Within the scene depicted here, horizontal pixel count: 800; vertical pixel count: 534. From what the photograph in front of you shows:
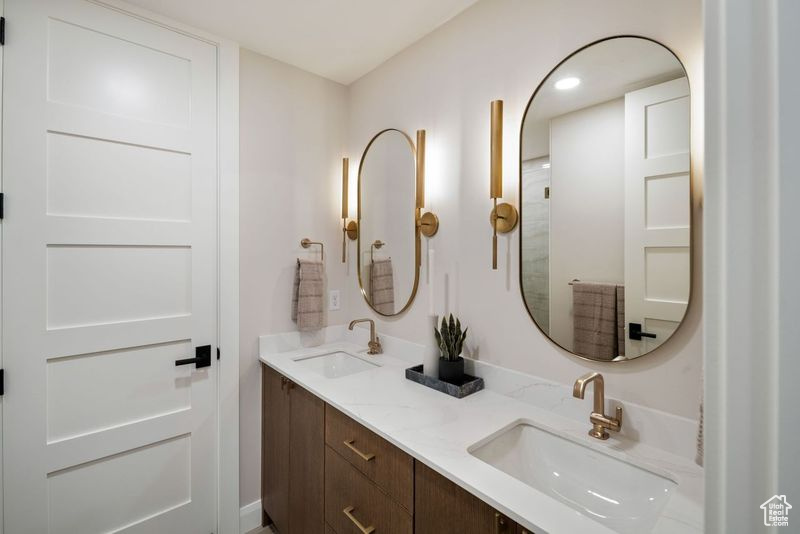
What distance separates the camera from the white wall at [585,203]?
1140 millimetres

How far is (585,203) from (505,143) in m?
0.39

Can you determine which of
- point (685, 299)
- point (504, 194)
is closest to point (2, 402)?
point (504, 194)

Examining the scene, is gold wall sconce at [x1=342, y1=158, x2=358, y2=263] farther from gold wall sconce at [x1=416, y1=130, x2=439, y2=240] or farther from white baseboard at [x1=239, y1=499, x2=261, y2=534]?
white baseboard at [x1=239, y1=499, x2=261, y2=534]

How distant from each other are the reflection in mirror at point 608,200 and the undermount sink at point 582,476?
0.30 metres

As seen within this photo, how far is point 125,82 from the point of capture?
5.08 feet

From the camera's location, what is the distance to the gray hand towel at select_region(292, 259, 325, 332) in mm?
1999

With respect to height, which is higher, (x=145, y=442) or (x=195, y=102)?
(x=195, y=102)

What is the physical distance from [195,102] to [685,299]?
2.03 meters

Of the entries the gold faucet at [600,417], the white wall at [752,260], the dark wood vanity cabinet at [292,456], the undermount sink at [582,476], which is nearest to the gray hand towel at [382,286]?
the dark wood vanity cabinet at [292,456]

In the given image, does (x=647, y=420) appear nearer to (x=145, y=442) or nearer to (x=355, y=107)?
(x=145, y=442)

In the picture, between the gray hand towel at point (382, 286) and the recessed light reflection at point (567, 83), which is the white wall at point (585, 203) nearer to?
the recessed light reflection at point (567, 83)

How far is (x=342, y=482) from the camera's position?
1333 millimetres

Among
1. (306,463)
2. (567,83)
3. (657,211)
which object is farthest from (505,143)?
(306,463)

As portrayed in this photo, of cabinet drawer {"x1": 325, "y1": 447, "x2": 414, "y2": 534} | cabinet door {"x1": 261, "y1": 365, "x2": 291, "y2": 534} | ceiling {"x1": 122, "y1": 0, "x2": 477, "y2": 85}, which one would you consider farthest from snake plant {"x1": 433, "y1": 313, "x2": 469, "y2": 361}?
ceiling {"x1": 122, "y1": 0, "x2": 477, "y2": 85}
